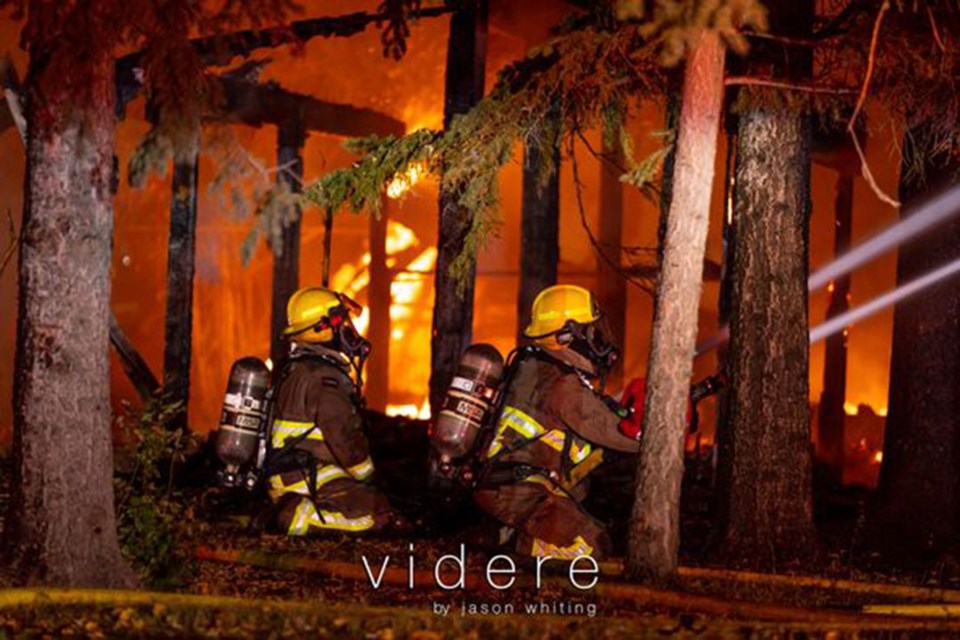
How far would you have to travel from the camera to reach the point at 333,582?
25.4 feet

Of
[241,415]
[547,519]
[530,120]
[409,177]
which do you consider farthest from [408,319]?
[547,519]

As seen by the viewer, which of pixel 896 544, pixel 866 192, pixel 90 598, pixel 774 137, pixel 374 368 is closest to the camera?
pixel 90 598

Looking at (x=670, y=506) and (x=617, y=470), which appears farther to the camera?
(x=617, y=470)

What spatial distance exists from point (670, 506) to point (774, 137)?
251cm

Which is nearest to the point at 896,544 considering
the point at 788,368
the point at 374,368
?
the point at 788,368

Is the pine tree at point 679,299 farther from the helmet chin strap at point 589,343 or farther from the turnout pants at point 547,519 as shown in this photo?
the helmet chin strap at point 589,343

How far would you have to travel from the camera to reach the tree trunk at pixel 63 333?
6719mm

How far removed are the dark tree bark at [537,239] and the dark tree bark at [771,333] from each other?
15.7 feet

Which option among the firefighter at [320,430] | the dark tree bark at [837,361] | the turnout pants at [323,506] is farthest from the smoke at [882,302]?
the turnout pants at [323,506]

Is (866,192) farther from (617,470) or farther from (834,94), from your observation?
(834,94)

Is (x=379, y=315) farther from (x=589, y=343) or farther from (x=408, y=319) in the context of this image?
(x=589, y=343)

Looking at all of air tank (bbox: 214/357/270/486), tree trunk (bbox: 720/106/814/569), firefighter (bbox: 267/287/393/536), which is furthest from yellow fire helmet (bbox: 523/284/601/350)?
air tank (bbox: 214/357/270/486)

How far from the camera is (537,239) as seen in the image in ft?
44.2

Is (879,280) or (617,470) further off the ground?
(879,280)
